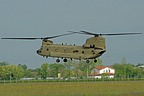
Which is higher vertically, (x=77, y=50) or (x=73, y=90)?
(x=77, y=50)

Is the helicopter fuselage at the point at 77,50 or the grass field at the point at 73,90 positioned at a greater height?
the helicopter fuselage at the point at 77,50

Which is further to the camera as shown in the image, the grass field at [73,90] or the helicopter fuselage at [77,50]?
the grass field at [73,90]

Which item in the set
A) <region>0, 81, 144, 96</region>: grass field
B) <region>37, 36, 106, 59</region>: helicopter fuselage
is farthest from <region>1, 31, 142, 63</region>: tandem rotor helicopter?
<region>0, 81, 144, 96</region>: grass field

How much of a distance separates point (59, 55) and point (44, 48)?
196 centimetres

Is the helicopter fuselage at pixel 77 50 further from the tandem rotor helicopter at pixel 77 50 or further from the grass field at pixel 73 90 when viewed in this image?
the grass field at pixel 73 90

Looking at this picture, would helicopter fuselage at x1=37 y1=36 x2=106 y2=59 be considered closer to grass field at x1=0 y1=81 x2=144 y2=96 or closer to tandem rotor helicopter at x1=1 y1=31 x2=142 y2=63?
tandem rotor helicopter at x1=1 y1=31 x2=142 y2=63

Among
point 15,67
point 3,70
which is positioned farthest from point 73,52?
point 15,67

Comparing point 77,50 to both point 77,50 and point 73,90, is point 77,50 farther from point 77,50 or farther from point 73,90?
point 73,90

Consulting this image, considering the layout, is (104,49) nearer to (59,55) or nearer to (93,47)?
(93,47)

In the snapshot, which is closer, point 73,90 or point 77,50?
point 77,50

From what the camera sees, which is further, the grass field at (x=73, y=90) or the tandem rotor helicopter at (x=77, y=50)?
the grass field at (x=73, y=90)

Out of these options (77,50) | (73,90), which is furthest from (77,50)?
(73,90)

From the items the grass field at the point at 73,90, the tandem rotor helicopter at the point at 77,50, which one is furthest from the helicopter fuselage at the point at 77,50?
the grass field at the point at 73,90

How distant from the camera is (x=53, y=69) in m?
200
